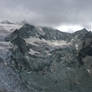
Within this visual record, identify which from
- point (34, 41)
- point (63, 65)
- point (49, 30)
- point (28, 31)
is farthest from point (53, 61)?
point (49, 30)

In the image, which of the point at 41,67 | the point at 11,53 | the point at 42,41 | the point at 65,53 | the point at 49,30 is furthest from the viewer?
the point at 49,30

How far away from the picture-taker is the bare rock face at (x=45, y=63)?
121 metres

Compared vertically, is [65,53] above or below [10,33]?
below

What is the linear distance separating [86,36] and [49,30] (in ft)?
145

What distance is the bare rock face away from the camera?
121 m

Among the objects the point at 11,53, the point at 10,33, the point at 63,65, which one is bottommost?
the point at 63,65

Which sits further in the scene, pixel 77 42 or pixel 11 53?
pixel 77 42

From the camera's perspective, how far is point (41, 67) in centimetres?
14288

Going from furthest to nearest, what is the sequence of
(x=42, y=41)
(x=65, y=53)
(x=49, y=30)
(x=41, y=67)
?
(x=49, y=30) < (x=42, y=41) < (x=65, y=53) < (x=41, y=67)

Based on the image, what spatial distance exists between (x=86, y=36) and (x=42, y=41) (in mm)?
32110

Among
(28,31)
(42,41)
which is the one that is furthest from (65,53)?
(28,31)

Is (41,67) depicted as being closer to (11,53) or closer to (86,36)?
(11,53)

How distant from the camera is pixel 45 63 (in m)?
145

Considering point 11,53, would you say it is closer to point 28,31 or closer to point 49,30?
point 28,31
